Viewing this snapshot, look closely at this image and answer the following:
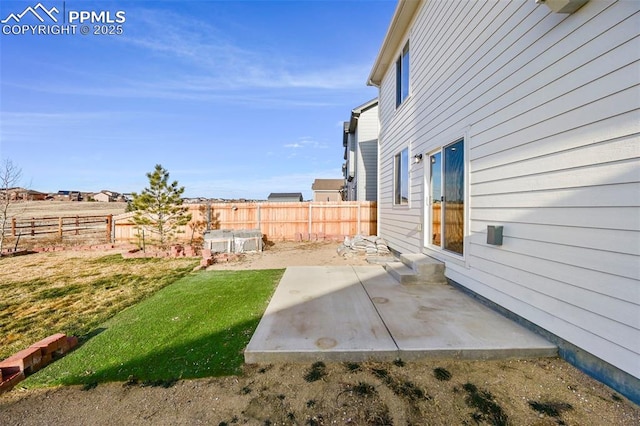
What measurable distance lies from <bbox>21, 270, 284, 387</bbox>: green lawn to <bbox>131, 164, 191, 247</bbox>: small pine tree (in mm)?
6144

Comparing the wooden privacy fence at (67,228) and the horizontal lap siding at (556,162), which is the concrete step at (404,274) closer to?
the horizontal lap siding at (556,162)

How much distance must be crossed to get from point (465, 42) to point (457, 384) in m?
4.09

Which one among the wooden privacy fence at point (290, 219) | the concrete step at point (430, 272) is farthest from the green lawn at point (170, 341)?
the wooden privacy fence at point (290, 219)

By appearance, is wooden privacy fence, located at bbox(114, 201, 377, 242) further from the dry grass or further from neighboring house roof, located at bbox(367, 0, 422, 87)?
neighboring house roof, located at bbox(367, 0, 422, 87)

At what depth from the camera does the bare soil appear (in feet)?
5.10

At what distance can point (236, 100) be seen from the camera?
12953 millimetres

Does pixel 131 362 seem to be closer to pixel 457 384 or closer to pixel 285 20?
pixel 457 384

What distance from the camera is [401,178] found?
19.8 ft

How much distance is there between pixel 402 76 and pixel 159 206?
8.95 m

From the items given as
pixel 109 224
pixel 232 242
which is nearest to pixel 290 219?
pixel 232 242

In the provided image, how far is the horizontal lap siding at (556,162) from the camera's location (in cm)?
169

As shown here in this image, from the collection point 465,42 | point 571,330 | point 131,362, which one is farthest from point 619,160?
point 131,362

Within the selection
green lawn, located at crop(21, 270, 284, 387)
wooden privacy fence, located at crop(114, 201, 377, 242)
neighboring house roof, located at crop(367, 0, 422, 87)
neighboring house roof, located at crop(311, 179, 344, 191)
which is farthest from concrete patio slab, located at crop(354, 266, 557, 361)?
neighboring house roof, located at crop(311, 179, 344, 191)

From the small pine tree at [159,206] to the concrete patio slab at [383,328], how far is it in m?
7.53
